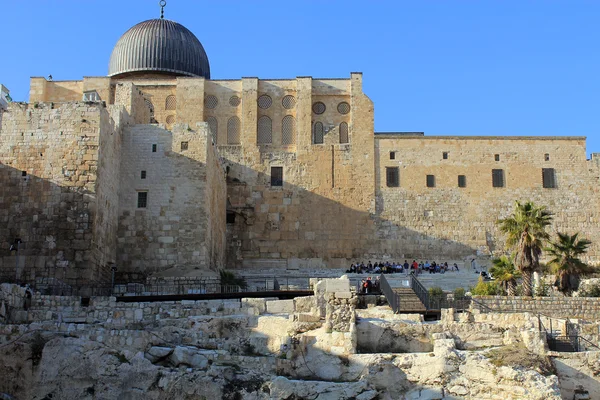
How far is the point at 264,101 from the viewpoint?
43.1 meters

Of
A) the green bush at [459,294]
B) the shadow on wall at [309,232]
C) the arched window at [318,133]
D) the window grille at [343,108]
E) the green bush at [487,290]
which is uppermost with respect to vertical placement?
the window grille at [343,108]

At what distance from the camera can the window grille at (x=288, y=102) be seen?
141 ft

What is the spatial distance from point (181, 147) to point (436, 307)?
484 inches

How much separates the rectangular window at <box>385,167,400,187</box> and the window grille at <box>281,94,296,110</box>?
544cm

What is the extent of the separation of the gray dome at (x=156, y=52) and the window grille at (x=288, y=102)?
4789mm

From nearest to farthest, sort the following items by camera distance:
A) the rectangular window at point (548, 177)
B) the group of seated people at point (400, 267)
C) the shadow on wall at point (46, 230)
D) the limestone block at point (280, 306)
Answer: the limestone block at point (280, 306) < the shadow on wall at point (46, 230) < the group of seated people at point (400, 267) < the rectangular window at point (548, 177)

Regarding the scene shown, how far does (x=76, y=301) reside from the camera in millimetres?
26266

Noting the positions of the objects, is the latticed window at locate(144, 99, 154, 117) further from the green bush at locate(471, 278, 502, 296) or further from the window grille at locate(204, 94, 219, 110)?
the green bush at locate(471, 278, 502, 296)

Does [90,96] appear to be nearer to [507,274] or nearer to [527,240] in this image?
[507,274]

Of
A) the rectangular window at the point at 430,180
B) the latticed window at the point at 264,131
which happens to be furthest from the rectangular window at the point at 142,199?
the rectangular window at the point at 430,180

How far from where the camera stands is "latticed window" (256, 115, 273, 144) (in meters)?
42.6

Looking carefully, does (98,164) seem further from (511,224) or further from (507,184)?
(507,184)

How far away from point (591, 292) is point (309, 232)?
1360 centimetres

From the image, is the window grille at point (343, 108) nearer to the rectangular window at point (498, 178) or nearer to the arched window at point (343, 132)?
the arched window at point (343, 132)
